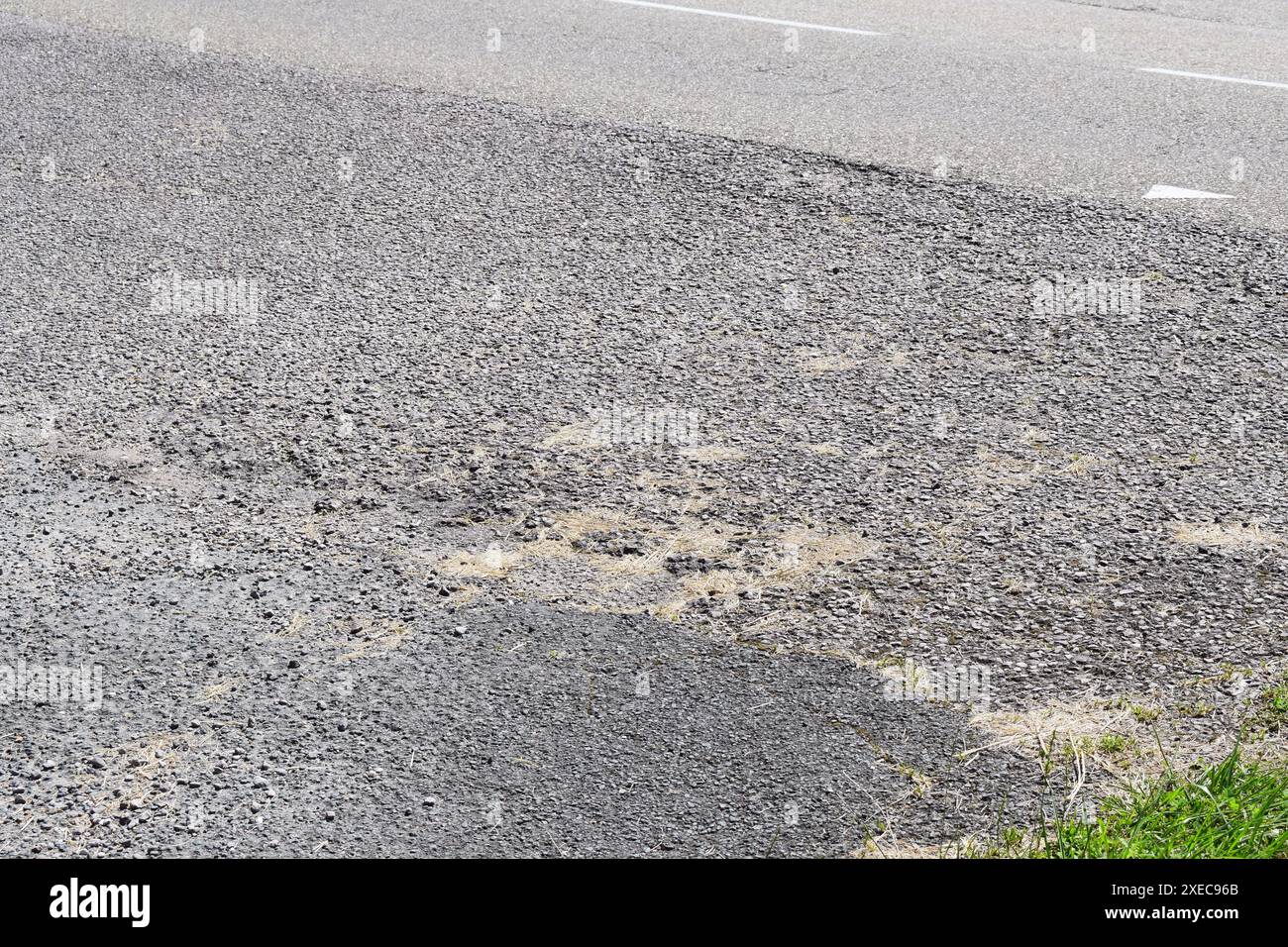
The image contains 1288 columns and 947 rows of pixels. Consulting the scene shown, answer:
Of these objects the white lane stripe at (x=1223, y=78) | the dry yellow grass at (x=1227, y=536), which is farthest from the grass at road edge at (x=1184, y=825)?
the white lane stripe at (x=1223, y=78)

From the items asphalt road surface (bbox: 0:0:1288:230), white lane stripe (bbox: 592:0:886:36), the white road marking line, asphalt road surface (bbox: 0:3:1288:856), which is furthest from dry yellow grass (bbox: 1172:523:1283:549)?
white lane stripe (bbox: 592:0:886:36)

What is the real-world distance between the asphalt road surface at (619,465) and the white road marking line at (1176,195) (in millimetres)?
96

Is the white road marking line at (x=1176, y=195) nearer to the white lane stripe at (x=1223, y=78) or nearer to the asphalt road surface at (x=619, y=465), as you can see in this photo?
the asphalt road surface at (x=619, y=465)

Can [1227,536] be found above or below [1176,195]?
below

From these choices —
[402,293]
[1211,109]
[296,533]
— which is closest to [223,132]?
[402,293]

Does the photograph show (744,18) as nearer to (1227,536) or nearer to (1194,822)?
(1227,536)

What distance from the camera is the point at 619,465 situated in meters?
4.84

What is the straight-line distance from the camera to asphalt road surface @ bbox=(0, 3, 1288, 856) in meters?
3.51

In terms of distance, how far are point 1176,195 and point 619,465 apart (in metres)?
3.82

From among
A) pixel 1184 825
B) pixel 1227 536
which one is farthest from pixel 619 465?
pixel 1184 825

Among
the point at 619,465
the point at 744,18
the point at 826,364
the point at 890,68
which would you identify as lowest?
the point at 619,465

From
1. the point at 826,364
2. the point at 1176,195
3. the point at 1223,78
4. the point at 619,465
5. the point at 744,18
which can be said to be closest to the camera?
the point at 619,465

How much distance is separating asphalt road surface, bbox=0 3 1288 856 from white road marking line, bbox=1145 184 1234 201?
10cm

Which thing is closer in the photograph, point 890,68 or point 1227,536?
point 1227,536
